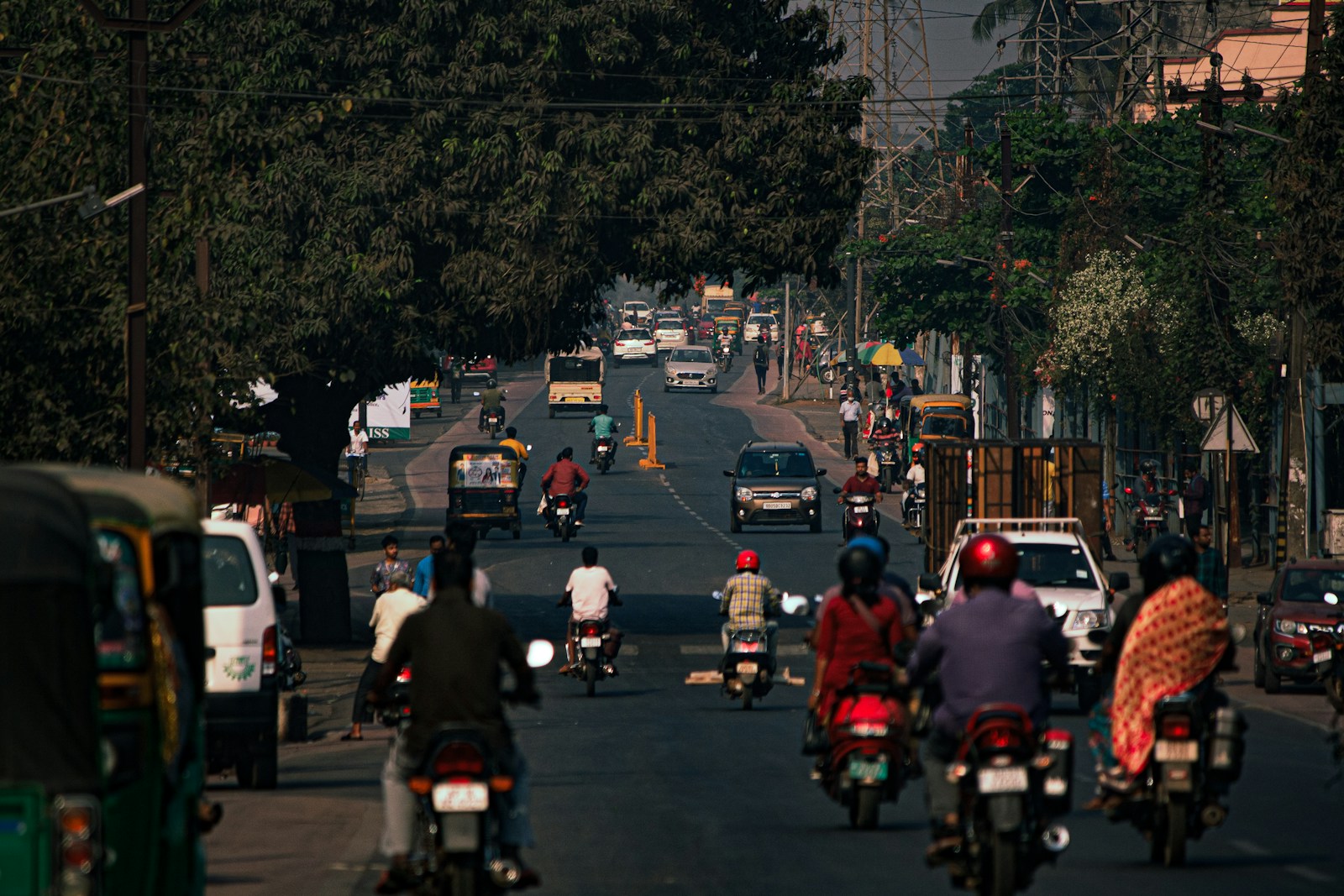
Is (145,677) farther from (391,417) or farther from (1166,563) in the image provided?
(391,417)

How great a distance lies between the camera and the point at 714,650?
27.8m

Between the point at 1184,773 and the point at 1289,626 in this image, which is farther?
the point at 1289,626

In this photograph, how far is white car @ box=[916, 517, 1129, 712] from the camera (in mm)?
20625

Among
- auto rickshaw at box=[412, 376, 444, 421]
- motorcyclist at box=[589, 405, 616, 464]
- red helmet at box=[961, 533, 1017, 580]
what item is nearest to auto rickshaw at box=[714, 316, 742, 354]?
auto rickshaw at box=[412, 376, 444, 421]

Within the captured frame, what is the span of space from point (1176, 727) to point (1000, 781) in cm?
198

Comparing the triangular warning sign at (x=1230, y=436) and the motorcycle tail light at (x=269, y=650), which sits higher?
the triangular warning sign at (x=1230, y=436)

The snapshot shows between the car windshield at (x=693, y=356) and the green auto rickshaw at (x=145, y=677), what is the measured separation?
8658 centimetres

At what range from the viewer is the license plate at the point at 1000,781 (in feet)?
31.4

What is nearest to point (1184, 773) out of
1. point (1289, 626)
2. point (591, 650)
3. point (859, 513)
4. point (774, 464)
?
point (591, 650)

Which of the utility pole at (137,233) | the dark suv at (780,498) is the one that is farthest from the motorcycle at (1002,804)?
the dark suv at (780,498)

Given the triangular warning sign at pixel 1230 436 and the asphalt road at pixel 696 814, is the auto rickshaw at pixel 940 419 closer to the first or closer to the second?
the triangular warning sign at pixel 1230 436

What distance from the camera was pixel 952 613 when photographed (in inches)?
400

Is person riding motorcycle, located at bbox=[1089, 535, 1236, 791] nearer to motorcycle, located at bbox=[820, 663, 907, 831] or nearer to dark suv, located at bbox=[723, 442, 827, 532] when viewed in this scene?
motorcycle, located at bbox=[820, 663, 907, 831]

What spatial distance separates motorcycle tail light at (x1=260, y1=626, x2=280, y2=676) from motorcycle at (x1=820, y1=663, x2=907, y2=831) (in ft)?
17.3
